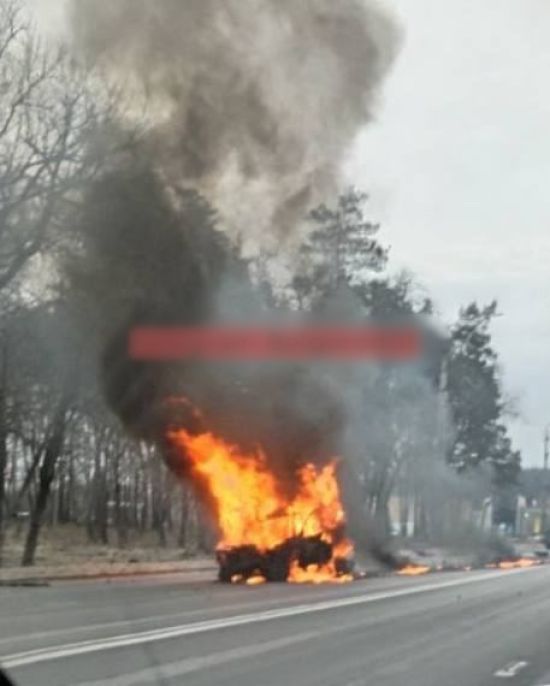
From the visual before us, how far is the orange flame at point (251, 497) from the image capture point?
3766 centimetres

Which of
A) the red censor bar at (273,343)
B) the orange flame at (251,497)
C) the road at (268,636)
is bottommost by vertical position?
the road at (268,636)

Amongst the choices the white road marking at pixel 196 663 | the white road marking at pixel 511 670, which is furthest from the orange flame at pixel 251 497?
the white road marking at pixel 511 670

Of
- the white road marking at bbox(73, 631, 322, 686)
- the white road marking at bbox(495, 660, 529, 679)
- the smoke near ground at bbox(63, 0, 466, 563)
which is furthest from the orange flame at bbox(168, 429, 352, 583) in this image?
the white road marking at bbox(495, 660, 529, 679)

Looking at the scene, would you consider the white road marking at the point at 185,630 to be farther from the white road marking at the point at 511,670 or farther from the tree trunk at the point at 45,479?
the tree trunk at the point at 45,479

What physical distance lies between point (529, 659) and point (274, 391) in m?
20.2

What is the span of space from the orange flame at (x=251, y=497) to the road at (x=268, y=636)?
17.5 ft

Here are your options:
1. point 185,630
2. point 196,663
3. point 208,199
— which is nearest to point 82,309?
point 208,199

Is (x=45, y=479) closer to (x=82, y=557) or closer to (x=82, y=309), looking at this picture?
(x=82, y=557)

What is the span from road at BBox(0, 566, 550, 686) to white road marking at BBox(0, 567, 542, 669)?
0.02m

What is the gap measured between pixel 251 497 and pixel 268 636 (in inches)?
730

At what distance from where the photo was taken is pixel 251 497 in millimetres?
37906

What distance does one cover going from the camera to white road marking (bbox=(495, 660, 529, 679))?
15.1m

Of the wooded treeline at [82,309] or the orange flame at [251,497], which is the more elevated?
the wooded treeline at [82,309]

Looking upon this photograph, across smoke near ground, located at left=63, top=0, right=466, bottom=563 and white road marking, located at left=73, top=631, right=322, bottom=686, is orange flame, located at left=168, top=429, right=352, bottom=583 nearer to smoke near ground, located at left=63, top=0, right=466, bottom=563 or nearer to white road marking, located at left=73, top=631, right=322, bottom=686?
smoke near ground, located at left=63, top=0, right=466, bottom=563
